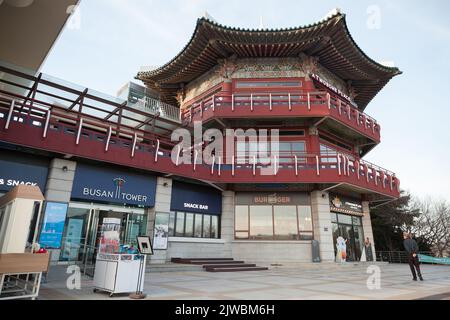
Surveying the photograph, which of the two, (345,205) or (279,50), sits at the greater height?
(279,50)

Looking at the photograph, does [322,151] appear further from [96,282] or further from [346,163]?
[96,282]

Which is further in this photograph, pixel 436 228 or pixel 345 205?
pixel 436 228

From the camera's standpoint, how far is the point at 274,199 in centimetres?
1991

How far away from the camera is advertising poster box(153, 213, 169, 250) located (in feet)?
51.9

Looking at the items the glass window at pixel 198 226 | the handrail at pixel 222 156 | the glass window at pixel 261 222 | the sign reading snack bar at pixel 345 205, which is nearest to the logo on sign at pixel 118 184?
the handrail at pixel 222 156

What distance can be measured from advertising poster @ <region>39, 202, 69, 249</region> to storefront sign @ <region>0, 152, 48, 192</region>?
114 centimetres

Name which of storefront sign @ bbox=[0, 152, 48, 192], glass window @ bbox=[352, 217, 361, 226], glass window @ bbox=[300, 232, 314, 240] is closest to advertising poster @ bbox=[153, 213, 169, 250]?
storefront sign @ bbox=[0, 152, 48, 192]

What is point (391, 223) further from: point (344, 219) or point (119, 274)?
point (119, 274)

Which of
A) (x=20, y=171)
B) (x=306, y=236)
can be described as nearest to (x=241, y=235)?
(x=306, y=236)

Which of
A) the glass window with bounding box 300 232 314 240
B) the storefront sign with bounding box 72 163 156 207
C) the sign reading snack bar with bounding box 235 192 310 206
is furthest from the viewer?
the sign reading snack bar with bounding box 235 192 310 206

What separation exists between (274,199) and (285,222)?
5.45 ft

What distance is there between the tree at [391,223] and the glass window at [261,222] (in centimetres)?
2058

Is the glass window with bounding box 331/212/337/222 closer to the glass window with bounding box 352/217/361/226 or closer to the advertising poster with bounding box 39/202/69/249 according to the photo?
the glass window with bounding box 352/217/361/226

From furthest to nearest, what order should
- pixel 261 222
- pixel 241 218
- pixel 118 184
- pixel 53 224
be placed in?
pixel 241 218 → pixel 261 222 → pixel 118 184 → pixel 53 224
